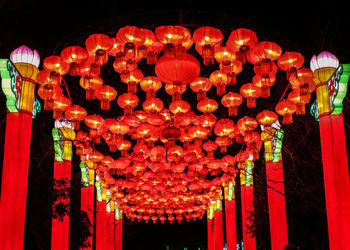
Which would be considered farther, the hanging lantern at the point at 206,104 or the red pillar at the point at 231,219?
the red pillar at the point at 231,219

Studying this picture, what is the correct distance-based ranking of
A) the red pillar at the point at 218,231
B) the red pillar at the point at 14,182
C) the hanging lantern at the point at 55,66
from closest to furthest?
the red pillar at the point at 14,182 < the hanging lantern at the point at 55,66 < the red pillar at the point at 218,231

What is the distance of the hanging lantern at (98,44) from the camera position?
5902 millimetres

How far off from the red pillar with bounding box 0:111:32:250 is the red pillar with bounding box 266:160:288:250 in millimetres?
5401

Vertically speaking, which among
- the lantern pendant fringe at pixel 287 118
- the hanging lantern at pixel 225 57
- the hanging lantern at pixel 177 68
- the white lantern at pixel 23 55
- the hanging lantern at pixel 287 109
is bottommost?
the lantern pendant fringe at pixel 287 118

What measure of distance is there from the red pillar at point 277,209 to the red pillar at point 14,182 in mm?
5401

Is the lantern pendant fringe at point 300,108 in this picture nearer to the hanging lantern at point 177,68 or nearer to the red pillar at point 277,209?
the hanging lantern at point 177,68

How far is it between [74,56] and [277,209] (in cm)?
598

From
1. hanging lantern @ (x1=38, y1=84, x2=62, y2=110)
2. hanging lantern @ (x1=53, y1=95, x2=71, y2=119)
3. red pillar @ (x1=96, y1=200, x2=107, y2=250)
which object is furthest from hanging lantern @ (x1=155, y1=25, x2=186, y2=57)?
red pillar @ (x1=96, y1=200, x2=107, y2=250)

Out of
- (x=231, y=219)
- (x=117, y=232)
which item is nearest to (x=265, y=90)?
(x=231, y=219)

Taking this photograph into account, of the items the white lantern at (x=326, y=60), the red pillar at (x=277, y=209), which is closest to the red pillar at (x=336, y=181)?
the white lantern at (x=326, y=60)

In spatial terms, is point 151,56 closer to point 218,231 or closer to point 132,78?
point 132,78

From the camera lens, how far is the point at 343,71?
622 cm

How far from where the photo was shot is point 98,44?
233 inches

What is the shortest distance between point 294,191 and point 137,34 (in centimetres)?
446
